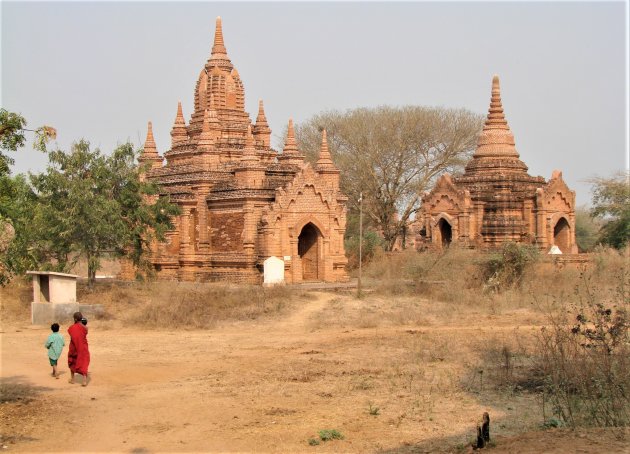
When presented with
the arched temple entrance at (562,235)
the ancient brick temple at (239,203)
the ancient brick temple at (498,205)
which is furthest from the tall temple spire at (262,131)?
the arched temple entrance at (562,235)

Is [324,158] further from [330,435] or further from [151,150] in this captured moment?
[330,435]

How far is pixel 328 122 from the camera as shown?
46.5 metres

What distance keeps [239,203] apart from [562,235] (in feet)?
42.0

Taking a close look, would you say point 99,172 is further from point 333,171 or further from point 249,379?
point 249,379

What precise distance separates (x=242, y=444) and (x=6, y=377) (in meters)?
5.85

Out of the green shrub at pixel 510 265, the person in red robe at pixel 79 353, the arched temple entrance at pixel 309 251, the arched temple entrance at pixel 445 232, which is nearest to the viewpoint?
the person in red robe at pixel 79 353

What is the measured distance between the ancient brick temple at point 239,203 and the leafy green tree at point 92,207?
1.83 metres

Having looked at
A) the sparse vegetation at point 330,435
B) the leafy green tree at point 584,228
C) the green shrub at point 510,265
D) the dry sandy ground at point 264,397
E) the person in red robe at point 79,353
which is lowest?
the sparse vegetation at point 330,435

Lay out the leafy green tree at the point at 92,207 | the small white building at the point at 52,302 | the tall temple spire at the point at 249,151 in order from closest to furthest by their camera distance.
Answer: the small white building at the point at 52,302
the leafy green tree at the point at 92,207
the tall temple spire at the point at 249,151

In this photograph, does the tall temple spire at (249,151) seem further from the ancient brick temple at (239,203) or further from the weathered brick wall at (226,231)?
the weathered brick wall at (226,231)

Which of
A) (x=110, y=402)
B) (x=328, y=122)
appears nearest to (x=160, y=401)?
(x=110, y=402)

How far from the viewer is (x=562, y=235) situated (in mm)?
34969

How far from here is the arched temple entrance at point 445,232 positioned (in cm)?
3484

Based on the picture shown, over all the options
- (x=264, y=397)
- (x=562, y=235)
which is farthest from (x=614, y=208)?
(x=264, y=397)
